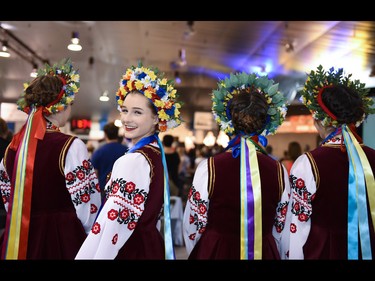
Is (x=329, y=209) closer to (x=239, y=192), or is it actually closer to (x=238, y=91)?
(x=239, y=192)

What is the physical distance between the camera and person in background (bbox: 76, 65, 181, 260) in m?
2.01

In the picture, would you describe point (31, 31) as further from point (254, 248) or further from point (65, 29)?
point (254, 248)

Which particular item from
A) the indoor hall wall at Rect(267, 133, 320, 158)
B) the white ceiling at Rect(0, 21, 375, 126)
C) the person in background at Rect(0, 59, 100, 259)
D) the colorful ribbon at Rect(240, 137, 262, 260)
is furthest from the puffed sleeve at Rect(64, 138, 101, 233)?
the indoor hall wall at Rect(267, 133, 320, 158)

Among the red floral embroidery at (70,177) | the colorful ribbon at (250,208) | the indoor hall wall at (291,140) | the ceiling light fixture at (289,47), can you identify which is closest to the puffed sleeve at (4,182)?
the red floral embroidery at (70,177)

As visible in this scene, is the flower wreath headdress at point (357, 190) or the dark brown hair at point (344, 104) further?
the dark brown hair at point (344, 104)

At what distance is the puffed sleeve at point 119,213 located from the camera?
1.99m

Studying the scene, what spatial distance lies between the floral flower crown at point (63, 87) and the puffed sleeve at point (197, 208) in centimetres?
85

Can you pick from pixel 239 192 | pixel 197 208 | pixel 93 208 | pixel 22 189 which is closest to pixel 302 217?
pixel 239 192

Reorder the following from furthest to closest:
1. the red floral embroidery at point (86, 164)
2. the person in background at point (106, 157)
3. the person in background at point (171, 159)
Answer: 1. the person in background at point (171, 159)
2. the person in background at point (106, 157)
3. the red floral embroidery at point (86, 164)

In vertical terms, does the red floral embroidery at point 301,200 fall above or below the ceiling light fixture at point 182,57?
below

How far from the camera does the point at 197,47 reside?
28.7 ft

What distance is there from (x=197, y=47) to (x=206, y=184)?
6909 millimetres

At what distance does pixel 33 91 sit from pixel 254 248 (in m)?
1.32

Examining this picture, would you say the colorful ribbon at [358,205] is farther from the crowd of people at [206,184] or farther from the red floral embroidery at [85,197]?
the red floral embroidery at [85,197]
